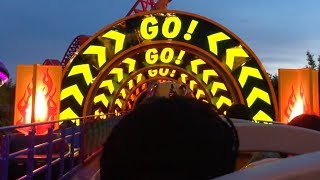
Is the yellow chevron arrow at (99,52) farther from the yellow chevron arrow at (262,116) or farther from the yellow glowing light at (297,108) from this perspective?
the yellow glowing light at (297,108)

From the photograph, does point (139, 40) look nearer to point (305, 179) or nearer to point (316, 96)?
point (316, 96)

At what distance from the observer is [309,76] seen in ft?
44.1

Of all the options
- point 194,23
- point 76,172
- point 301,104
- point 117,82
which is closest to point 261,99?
point 301,104

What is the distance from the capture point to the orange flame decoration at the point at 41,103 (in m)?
12.8

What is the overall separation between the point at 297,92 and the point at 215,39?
237 centimetres

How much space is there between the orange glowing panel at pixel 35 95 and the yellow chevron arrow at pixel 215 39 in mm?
3921

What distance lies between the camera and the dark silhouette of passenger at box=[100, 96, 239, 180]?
103 cm

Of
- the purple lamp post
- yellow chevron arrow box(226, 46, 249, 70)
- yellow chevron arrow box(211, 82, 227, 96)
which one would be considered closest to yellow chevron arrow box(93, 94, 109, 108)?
yellow chevron arrow box(211, 82, 227, 96)

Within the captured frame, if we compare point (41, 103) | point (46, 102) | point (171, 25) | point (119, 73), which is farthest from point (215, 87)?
point (41, 103)

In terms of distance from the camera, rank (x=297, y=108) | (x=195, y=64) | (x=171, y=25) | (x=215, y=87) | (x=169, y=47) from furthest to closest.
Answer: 1. (x=195, y=64)
2. (x=215, y=87)
3. (x=169, y=47)
4. (x=171, y=25)
5. (x=297, y=108)

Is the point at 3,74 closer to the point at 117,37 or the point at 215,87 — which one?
the point at 117,37

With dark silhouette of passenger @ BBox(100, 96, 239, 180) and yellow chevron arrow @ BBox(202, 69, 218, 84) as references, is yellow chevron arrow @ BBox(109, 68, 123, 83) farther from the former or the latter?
dark silhouette of passenger @ BBox(100, 96, 239, 180)

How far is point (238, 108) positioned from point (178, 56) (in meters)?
10.8

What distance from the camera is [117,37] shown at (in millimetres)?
14242
